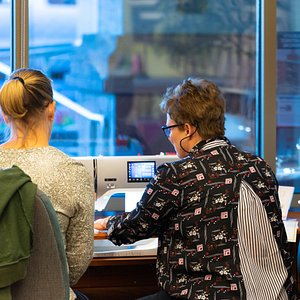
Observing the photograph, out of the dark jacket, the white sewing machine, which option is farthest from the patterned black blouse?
the white sewing machine

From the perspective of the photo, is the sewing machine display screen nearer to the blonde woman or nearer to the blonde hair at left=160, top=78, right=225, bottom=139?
the blonde hair at left=160, top=78, right=225, bottom=139

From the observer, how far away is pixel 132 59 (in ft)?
12.8

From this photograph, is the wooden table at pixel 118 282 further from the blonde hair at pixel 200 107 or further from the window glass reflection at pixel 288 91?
the window glass reflection at pixel 288 91

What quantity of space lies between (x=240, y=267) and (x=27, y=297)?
0.61 m

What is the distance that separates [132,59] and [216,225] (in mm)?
2487

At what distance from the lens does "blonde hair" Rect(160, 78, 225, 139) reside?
5.66 feet

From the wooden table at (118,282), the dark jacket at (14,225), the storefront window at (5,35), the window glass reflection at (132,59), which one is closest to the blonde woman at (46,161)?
the dark jacket at (14,225)

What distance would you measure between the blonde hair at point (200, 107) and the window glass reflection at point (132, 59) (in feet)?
6.24

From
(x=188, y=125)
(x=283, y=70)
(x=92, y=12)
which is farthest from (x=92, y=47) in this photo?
(x=188, y=125)

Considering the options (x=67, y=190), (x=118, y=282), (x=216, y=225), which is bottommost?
(x=118, y=282)

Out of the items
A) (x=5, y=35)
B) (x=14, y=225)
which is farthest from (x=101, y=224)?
(x=5, y=35)

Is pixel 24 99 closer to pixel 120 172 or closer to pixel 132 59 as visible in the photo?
pixel 120 172

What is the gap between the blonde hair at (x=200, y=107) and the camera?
5.66 ft

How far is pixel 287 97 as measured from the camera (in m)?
3.48
